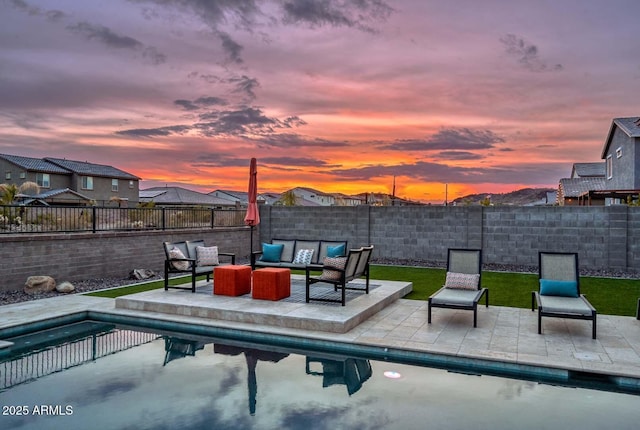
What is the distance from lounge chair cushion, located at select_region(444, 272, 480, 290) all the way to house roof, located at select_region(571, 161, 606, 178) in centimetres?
2757

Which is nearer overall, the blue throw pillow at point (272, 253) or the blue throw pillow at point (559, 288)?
the blue throw pillow at point (559, 288)

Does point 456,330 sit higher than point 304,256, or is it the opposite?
point 304,256

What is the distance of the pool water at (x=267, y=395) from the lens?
385cm

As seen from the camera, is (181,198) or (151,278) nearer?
(151,278)

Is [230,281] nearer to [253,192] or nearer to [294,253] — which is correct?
[294,253]

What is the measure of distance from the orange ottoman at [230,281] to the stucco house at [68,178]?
1090 inches

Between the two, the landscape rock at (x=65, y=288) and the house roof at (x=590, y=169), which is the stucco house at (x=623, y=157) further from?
the landscape rock at (x=65, y=288)

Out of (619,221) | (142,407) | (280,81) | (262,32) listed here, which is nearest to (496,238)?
(619,221)

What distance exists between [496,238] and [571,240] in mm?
1873

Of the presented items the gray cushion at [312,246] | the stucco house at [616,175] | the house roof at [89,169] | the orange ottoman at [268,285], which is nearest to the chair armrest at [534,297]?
the orange ottoman at [268,285]

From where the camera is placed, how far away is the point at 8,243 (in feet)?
27.7

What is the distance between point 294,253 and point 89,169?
34536 mm

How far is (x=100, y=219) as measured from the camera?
10766 millimetres

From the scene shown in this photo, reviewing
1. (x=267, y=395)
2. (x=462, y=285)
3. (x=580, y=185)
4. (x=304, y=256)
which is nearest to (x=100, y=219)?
(x=304, y=256)
